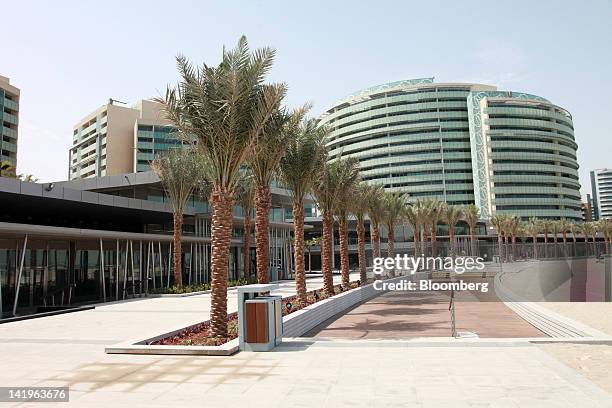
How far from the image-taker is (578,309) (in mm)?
19766

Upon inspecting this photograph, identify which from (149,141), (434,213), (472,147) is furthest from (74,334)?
(472,147)

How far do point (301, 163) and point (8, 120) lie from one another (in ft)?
250

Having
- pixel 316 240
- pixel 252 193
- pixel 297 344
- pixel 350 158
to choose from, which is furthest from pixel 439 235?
pixel 297 344

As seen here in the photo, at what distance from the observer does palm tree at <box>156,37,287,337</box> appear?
43.3 feet

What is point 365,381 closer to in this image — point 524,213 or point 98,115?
point 98,115

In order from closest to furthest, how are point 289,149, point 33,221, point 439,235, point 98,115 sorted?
point 289,149
point 33,221
point 439,235
point 98,115

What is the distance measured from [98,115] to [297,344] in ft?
381

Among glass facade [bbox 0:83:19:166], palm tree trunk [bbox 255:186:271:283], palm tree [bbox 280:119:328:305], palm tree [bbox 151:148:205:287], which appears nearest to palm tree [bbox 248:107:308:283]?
palm tree trunk [bbox 255:186:271:283]

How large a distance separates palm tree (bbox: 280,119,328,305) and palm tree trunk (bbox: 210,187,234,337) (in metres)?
7.82

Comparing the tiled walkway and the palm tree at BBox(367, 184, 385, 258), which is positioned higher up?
the palm tree at BBox(367, 184, 385, 258)

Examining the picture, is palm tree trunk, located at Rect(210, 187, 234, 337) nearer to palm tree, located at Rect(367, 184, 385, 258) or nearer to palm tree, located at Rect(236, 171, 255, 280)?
palm tree, located at Rect(367, 184, 385, 258)

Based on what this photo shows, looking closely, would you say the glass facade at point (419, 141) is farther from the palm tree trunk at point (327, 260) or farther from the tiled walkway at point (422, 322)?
the tiled walkway at point (422, 322)

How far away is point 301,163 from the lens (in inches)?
845

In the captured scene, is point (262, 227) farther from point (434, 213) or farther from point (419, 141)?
point (419, 141)
